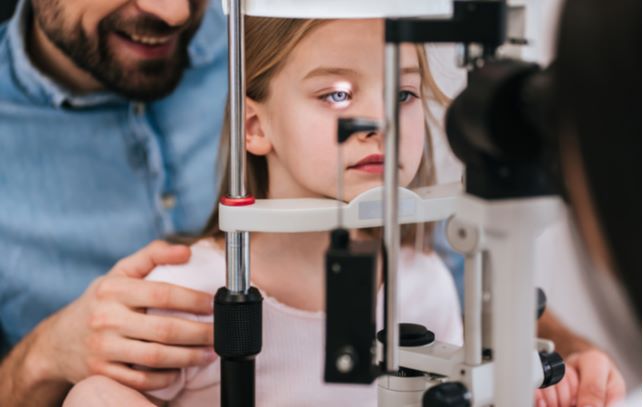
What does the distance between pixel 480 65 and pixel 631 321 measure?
11.9 inches

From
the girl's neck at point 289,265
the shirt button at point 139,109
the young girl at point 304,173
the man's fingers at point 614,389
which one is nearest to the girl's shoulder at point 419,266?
the young girl at point 304,173

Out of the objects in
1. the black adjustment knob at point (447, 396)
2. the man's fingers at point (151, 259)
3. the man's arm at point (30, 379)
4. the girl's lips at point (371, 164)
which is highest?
the girl's lips at point (371, 164)

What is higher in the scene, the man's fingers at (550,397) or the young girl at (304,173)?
the young girl at (304,173)

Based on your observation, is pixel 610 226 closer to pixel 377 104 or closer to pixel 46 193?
pixel 377 104

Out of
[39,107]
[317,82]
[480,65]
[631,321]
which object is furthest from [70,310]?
[631,321]

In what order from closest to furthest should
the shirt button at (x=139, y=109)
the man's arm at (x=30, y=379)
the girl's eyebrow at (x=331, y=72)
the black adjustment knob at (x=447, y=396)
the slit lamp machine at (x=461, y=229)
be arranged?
the slit lamp machine at (x=461, y=229), the black adjustment knob at (x=447, y=396), the girl's eyebrow at (x=331, y=72), the man's arm at (x=30, y=379), the shirt button at (x=139, y=109)

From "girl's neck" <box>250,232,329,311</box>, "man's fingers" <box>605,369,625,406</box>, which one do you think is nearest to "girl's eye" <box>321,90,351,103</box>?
"girl's neck" <box>250,232,329,311</box>

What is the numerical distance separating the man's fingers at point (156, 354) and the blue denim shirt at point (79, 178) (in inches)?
11.0

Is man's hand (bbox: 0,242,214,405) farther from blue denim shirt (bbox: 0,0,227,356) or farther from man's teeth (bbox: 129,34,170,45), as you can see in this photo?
man's teeth (bbox: 129,34,170,45)

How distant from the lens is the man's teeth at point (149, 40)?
1.46 m

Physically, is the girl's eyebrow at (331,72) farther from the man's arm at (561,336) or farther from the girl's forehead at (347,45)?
the man's arm at (561,336)

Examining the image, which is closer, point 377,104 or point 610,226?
point 610,226

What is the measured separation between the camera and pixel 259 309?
1.04m

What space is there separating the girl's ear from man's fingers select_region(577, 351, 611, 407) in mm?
584
